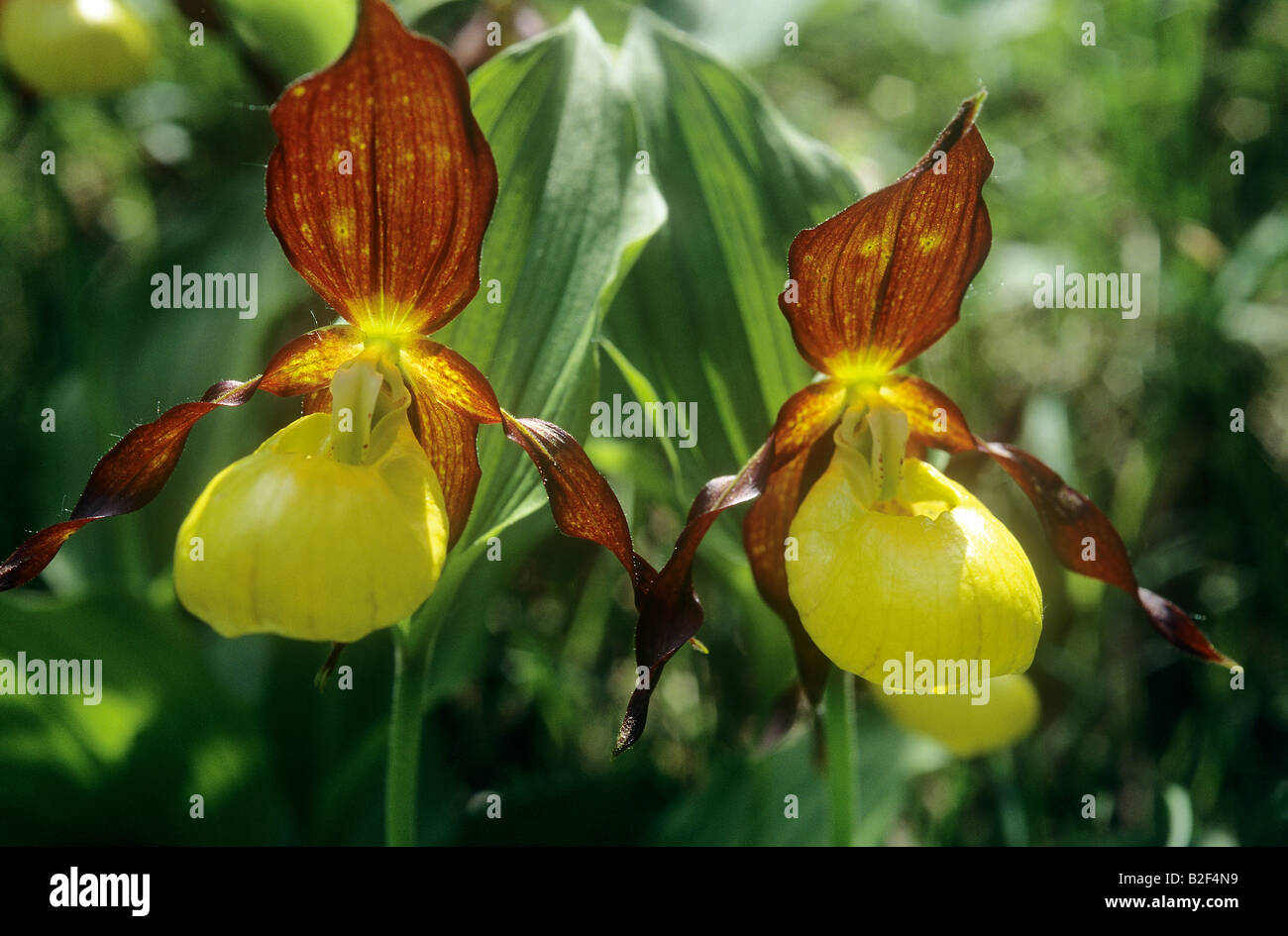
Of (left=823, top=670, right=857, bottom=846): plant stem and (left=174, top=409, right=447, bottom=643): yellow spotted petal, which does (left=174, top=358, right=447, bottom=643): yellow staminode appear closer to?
(left=174, top=409, right=447, bottom=643): yellow spotted petal

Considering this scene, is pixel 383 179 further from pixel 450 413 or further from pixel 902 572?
pixel 902 572

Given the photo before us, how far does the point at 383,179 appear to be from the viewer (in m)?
0.93

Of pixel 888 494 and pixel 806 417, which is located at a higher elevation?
pixel 806 417

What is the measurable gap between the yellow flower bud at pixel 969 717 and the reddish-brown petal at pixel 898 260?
718mm

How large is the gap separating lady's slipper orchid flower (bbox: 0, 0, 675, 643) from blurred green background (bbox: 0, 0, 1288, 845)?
0.14m

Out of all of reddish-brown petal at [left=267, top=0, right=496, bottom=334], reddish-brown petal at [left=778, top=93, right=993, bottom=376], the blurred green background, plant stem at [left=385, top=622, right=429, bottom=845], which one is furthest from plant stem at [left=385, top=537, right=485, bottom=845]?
reddish-brown petal at [left=778, top=93, right=993, bottom=376]

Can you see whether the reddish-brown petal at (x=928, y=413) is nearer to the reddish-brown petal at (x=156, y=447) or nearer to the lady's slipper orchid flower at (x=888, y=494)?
the lady's slipper orchid flower at (x=888, y=494)

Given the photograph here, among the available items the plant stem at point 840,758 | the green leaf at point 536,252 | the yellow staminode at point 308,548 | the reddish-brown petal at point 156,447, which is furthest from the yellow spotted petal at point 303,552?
the plant stem at point 840,758

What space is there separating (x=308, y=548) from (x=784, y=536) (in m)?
0.62

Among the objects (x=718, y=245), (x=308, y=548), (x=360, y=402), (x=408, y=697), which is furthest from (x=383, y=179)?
(x=408, y=697)

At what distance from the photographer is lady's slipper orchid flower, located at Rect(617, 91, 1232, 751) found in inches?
39.8
